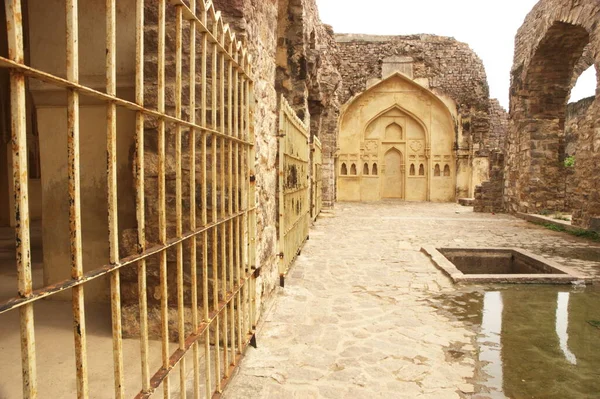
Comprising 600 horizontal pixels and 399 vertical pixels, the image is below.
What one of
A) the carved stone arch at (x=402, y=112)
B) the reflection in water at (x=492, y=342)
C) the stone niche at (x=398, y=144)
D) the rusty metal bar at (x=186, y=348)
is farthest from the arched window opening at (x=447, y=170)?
the rusty metal bar at (x=186, y=348)

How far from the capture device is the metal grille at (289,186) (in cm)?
439

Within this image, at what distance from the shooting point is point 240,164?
9.84 ft

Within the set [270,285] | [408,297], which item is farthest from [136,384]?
[408,297]

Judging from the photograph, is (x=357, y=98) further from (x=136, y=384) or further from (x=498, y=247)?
(x=136, y=384)

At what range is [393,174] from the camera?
1961 centimetres

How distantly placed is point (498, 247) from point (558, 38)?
6919 millimetres

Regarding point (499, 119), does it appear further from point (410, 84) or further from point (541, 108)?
point (541, 108)

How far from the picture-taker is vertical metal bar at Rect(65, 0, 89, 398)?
1120 millimetres

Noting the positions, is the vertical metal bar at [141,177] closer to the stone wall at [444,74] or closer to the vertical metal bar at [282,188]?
the vertical metal bar at [282,188]

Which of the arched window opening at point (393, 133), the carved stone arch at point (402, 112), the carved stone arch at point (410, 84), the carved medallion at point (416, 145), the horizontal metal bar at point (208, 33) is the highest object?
the carved stone arch at point (410, 84)

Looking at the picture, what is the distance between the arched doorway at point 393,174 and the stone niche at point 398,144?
44mm

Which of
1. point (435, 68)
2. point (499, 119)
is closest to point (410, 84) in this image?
point (435, 68)

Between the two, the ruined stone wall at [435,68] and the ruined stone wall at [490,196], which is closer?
the ruined stone wall at [490,196]

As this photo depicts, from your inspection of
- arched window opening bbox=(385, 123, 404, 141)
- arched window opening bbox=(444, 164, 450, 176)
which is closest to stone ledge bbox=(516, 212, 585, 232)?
arched window opening bbox=(444, 164, 450, 176)
